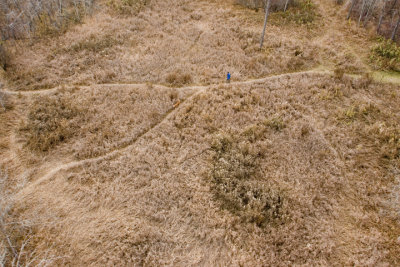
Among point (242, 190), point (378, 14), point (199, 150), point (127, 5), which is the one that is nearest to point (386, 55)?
point (378, 14)

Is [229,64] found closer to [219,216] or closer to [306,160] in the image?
[306,160]

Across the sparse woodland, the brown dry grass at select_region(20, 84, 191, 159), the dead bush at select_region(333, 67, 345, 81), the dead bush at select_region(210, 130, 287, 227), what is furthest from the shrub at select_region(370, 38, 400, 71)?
the brown dry grass at select_region(20, 84, 191, 159)

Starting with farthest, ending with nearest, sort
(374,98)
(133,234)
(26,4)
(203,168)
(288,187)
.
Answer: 1. (26,4)
2. (374,98)
3. (203,168)
4. (288,187)
5. (133,234)

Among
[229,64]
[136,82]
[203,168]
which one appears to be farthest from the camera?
[229,64]

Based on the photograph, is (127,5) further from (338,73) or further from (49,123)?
(338,73)

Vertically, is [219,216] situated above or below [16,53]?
below

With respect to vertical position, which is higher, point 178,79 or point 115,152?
point 178,79

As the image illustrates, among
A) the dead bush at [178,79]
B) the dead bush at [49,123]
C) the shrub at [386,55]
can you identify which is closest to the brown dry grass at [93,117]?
the dead bush at [49,123]

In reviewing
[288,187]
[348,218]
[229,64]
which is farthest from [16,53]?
[348,218]
